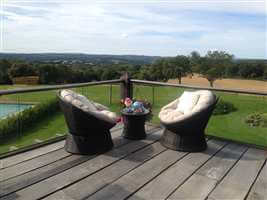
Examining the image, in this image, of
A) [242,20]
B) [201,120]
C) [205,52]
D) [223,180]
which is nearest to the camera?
[223,180]

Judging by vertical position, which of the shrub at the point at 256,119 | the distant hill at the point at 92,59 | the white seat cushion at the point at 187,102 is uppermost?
the distant hill at the point at 92,59

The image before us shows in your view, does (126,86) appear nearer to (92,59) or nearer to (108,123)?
(108,123)

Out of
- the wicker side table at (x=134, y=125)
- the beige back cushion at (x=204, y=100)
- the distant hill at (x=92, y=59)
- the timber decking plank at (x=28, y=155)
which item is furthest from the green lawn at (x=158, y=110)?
the distant hill at (x=92, y=59)

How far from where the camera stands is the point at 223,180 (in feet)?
7.89

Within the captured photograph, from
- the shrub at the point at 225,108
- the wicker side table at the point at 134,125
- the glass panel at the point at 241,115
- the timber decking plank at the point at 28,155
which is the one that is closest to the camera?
the timber decking plank at the point at 28,155

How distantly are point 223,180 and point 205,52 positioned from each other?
15866 mm

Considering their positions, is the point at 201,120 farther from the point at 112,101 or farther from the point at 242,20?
the point at 242,20

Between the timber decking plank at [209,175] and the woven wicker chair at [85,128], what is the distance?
1.13 m

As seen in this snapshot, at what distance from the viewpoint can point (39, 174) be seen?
243cm

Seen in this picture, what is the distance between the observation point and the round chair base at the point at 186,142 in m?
3.11

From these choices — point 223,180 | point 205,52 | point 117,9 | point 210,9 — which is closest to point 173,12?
point 210,9

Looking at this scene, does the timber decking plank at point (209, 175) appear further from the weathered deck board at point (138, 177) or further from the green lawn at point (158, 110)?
the green lawn at point (158, 110)

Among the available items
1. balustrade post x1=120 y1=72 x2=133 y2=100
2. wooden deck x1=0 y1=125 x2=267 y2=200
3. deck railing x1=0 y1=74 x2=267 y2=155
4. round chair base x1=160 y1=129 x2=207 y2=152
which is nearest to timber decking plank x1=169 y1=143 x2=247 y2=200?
wooden deck x1=0 y1=125 x2=267 y2=200

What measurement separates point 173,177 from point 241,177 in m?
0.70
